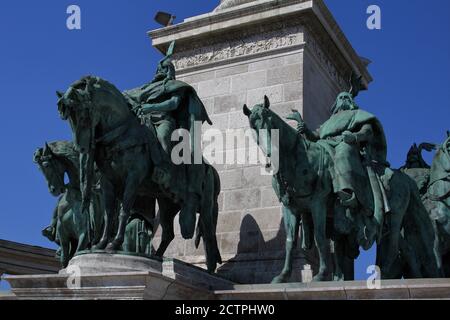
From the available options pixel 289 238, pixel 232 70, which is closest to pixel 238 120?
pixel 232 70

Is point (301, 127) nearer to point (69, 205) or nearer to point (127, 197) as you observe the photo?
point (127, 197)

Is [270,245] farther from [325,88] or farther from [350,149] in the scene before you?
[325,88]

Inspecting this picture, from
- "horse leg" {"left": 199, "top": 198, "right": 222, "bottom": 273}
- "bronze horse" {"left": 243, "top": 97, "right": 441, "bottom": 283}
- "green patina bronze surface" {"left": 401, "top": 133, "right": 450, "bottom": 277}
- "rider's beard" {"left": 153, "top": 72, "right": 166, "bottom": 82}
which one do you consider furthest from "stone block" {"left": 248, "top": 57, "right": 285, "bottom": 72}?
"horse leg" {"left": 199, "top": 198, "right": 222, "bottom": 273}

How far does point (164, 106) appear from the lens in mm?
12703

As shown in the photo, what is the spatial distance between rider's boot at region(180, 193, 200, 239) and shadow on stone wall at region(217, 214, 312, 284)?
185 cm

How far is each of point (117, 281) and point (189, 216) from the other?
2.46 metres

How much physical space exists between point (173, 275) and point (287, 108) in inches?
213

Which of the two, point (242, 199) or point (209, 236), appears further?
point (242, 199)

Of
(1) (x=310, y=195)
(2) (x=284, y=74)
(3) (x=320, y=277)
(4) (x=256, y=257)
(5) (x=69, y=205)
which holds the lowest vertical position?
(3) (x=320, y=277)

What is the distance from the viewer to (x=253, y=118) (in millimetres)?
11594

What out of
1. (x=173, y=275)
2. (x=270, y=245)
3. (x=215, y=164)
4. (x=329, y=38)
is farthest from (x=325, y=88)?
(x=173, y=275)

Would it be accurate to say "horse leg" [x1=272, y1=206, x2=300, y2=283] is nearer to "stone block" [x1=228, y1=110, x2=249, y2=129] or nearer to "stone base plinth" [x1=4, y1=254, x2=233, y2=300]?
"stone base plinth" [x1=4, y1=254, x2=233, y2=300]

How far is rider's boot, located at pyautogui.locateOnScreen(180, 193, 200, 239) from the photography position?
1218cm
